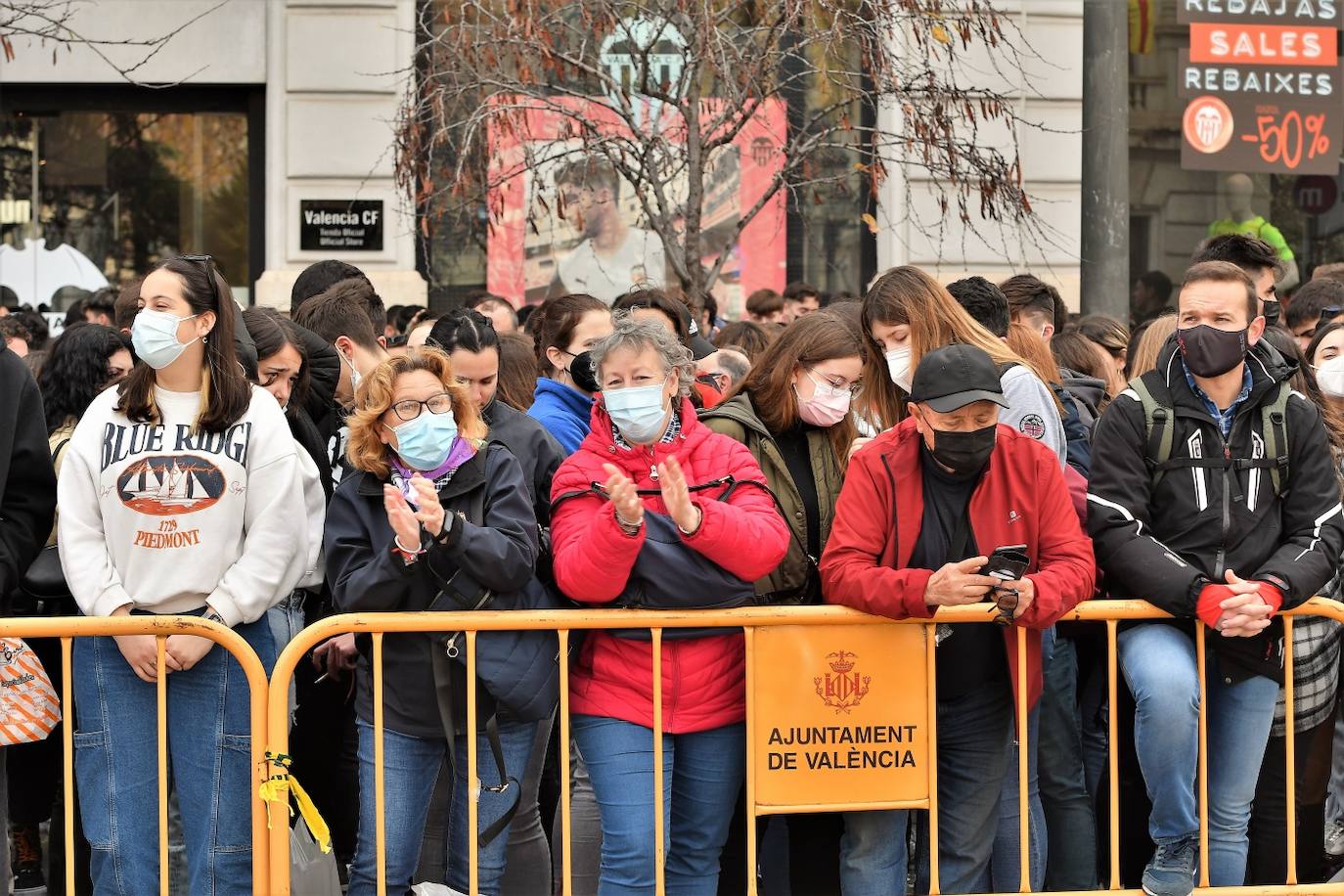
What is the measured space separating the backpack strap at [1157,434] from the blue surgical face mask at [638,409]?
58.5 inches

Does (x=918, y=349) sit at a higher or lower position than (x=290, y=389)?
higher

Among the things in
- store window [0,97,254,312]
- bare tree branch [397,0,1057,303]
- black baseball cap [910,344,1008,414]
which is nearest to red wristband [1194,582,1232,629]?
black baseball cap [910,344,1008,414]

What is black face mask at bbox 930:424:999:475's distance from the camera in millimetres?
4402

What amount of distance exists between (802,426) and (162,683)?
2.04 m

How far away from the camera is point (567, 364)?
5.66 m

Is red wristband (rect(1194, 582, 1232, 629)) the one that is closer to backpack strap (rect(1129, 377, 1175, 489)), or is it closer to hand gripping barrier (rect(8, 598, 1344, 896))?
hand gripping barrier (rect(8, 598, 1344, 896))

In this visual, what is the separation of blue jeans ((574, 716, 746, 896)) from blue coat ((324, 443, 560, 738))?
0.23m

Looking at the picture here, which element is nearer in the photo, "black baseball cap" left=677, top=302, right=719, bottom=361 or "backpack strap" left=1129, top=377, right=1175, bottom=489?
"backpack strap" left=1129, top=377, right=1175, bottom=489

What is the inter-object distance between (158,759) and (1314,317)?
17.3 ft

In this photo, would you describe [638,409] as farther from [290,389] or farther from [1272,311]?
[1272,311]

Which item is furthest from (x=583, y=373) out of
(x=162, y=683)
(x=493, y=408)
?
(x=162, y=683)

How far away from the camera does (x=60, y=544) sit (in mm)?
4531

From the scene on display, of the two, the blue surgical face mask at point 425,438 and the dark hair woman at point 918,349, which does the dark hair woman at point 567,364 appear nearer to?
the blue surgical face mask at point 425,438

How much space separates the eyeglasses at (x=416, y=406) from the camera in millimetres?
4496
